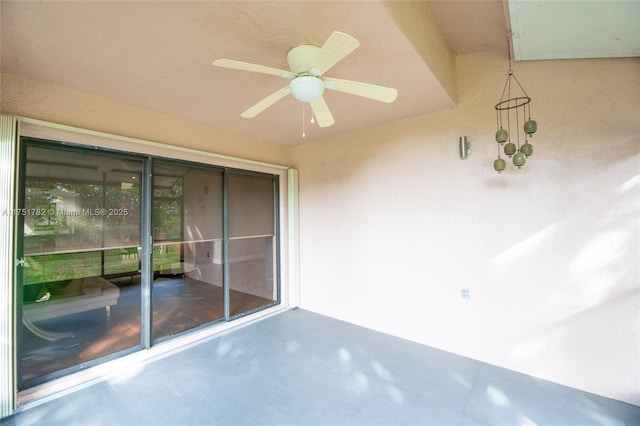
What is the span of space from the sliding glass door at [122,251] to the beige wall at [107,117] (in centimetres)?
25

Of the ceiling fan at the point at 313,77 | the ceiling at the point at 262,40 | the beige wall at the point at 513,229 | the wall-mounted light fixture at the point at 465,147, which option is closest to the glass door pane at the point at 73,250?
the ceiling at the point at 262,40

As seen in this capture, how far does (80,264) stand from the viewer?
→ 9.12 feet

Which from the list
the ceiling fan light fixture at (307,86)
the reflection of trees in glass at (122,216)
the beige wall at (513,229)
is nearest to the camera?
the ceiling fan light fixture at (307,86)

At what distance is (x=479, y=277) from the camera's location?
→ 281 cm

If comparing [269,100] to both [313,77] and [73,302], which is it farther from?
[73,302]

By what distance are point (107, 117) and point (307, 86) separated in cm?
229

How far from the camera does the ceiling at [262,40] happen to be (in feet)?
5.23

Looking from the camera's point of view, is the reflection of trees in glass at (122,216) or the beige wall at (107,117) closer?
the beige wall at (107,117)

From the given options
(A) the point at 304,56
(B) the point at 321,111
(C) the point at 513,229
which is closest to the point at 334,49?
(A) the point at 304,56

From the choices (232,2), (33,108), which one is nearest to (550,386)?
(232,2)

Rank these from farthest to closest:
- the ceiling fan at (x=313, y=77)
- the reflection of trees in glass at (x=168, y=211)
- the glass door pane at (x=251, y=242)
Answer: the glass door pane at (x=251, y=242) < the reflection of trees in glass at (x=168, y=211) < the ceiling fan at (x=313, y=77)

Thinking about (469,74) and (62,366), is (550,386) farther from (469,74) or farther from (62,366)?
(62,366)

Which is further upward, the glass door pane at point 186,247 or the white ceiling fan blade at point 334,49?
the white ceiling fan blade at point 334,49

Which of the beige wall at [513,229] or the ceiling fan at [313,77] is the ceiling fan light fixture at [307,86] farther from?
the beige wall at [513,229]
